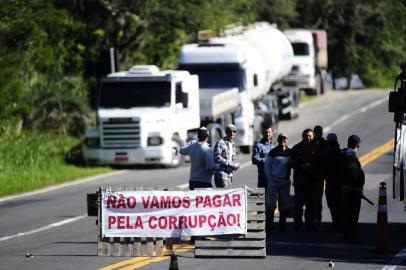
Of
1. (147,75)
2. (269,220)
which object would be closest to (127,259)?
(269,220)

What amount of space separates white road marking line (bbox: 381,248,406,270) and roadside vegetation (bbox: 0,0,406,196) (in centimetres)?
964

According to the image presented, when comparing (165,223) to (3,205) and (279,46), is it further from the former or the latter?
(279,46)

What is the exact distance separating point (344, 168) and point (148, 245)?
11.6 ft

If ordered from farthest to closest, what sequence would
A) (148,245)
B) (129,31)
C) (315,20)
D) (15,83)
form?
(315,20) < (129,31) < (15,83) < (148,245)

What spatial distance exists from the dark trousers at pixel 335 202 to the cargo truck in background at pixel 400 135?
1.95m

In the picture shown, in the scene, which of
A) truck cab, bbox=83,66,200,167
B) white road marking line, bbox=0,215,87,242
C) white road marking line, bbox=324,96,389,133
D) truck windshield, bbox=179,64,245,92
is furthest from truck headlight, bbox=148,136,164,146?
white road marking line, bbox=0,215,87,242

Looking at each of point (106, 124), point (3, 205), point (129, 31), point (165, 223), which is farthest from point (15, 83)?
point (165, 223)

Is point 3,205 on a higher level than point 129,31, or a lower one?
lower

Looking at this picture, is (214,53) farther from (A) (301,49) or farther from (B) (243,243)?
(B) (243,243)

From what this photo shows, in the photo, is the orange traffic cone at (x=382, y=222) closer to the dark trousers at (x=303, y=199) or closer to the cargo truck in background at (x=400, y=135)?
the cargo truck in background at (x=400, y=135)

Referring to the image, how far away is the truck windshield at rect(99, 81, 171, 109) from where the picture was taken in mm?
35594

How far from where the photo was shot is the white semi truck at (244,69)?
129 feet

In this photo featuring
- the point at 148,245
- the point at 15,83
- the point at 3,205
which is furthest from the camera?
the point at 15,83

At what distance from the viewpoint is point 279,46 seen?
47.4 metres
